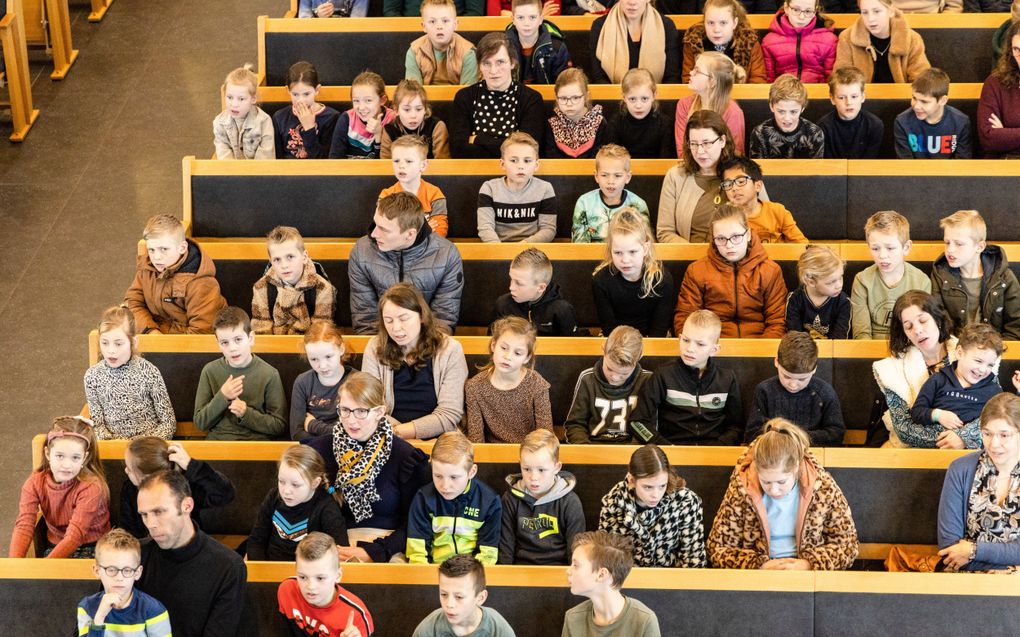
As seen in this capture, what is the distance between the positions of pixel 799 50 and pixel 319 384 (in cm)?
272

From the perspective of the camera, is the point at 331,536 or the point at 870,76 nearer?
the point at 331,536

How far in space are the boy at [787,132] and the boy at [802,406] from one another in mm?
1285

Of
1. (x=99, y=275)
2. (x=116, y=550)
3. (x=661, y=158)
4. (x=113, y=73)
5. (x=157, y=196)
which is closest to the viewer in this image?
(x=116, y=550)

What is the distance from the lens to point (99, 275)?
234 inches

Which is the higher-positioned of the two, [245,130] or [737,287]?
[245,130]

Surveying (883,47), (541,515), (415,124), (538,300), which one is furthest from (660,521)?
(883,47)

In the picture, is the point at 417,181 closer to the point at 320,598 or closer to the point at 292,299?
the point at 292,299

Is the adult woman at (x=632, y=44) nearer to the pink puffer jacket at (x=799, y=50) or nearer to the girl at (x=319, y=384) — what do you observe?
the pink puffer jacket at (x=799, y=50)

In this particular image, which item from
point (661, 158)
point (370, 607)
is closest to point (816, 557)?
point (370, 607)

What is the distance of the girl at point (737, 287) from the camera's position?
4633 mm

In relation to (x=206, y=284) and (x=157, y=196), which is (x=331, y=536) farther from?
(x=157, y=196)

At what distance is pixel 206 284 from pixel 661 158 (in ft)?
6.31

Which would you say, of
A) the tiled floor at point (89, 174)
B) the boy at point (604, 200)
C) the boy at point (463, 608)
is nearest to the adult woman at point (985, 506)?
the boy at point (463, 608)

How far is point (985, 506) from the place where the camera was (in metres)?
3.84
